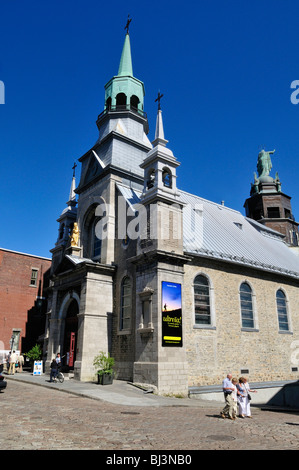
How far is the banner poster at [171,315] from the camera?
17.5m

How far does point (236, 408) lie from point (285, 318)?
1528 cm

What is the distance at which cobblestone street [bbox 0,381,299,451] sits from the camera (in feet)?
23.4

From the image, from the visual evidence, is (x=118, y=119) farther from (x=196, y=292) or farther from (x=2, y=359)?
(x=2, y=359)

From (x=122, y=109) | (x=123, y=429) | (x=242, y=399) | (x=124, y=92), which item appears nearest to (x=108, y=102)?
(x=124, y=92)

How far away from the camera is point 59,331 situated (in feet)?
79.1

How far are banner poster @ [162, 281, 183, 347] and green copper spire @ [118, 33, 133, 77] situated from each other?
2068 centimetres

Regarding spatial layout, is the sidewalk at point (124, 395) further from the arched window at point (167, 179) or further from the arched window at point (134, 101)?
the arched window at point (134, 101)

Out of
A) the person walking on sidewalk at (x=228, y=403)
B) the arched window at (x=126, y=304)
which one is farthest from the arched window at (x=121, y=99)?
the person walking on sidewalk at (x=228, y=403)

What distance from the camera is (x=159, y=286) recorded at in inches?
707

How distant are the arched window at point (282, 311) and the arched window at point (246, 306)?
323cm

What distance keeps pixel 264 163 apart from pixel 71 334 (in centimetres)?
3449

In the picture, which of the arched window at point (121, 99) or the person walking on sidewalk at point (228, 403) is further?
the arched window at point (121, 99)

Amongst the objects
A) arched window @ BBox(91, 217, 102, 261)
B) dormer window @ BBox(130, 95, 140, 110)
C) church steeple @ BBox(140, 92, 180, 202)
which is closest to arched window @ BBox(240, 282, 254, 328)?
church steeple @ BBox(140, 92, 180, 202)

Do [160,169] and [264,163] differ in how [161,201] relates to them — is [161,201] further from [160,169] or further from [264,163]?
[264,163]
